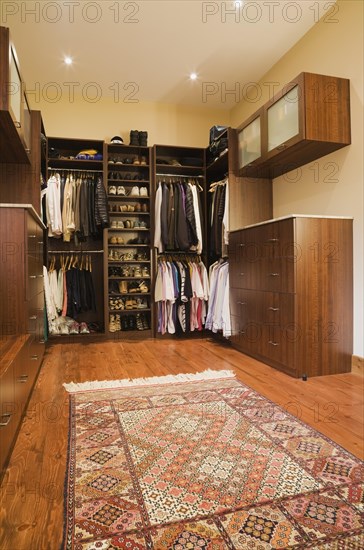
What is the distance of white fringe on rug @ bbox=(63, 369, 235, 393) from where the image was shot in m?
2.51

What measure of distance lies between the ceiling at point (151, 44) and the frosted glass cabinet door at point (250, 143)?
2.61 ft

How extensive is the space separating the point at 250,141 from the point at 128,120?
5.97 feet

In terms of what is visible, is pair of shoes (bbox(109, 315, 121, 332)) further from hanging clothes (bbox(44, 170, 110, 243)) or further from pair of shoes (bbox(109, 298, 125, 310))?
hanging clothes (bbox(44, 170, 110, 243))

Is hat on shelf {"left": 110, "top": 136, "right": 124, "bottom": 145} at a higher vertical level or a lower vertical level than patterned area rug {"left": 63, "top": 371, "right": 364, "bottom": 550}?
higher

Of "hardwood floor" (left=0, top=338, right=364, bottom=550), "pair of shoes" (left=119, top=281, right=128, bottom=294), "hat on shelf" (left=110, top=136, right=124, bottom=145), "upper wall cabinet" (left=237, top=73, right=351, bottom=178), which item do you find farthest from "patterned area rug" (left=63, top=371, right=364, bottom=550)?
"hat on shelf" (left=110, top=136, right=124, bottom=145)

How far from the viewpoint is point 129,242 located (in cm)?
452

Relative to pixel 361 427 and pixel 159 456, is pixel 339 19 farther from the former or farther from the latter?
pixel 159 456

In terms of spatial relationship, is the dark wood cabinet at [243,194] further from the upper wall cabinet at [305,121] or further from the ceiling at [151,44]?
the ceiling at [151,44]

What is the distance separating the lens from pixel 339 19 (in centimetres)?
298

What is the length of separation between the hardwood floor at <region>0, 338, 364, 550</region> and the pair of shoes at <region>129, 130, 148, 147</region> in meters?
2.35

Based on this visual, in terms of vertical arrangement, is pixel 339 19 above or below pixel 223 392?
above

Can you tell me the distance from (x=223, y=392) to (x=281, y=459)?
860 millimetres

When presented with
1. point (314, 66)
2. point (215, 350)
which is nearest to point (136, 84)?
point (314, 66)

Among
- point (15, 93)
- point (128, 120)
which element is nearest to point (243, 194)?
point (128, 120)
